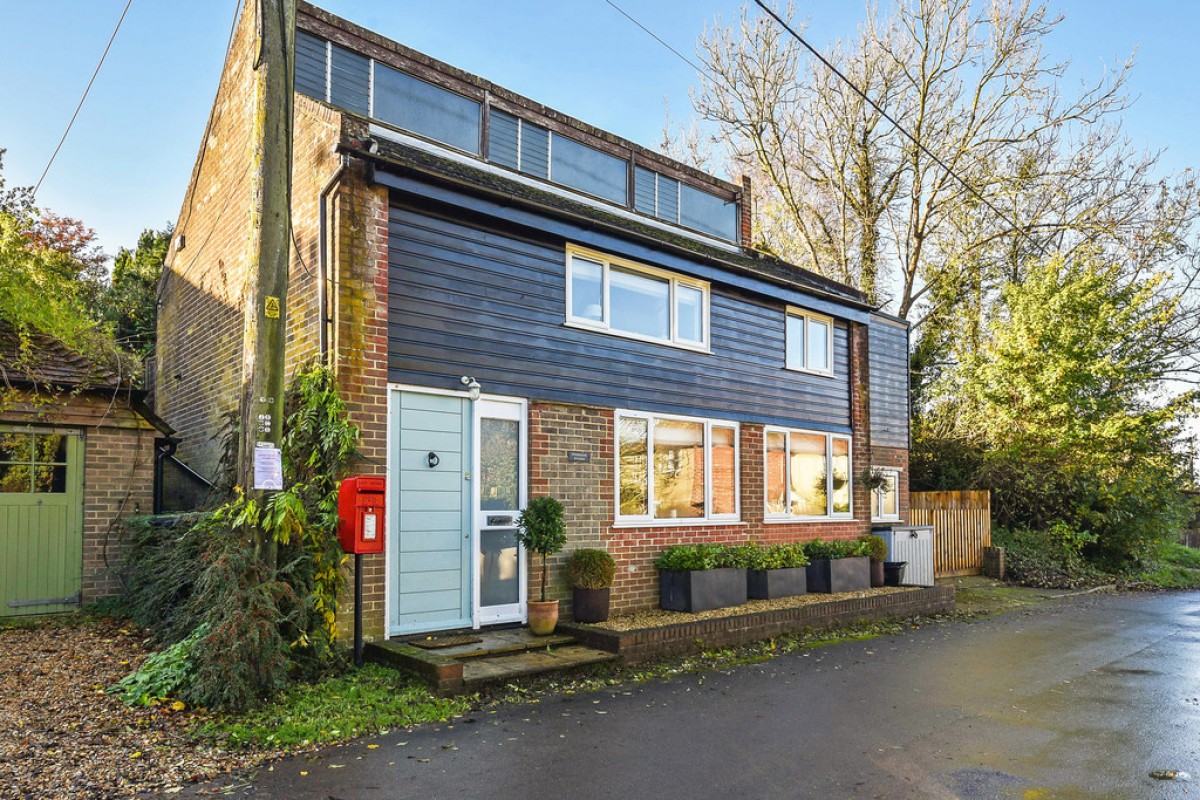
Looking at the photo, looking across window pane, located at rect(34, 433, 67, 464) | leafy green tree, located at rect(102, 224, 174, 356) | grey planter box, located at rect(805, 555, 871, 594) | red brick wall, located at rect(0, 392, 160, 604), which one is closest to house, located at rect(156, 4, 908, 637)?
grey planter box, located at rect(805, 555, 871, 594)

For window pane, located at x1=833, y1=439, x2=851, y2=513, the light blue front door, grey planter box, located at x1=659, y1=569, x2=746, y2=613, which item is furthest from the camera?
window pane, located at x1=833, y1=439, x2=851, y2=513

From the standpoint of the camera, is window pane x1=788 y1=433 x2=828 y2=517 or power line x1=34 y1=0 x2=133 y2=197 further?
window pane x1=788 y1=433 x2=828 y2=517

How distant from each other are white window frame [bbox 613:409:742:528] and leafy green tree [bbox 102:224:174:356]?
1238 cm

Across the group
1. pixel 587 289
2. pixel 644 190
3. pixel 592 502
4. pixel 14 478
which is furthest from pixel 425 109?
pixel 14 478

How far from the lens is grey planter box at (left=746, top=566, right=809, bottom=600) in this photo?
11.8 metres

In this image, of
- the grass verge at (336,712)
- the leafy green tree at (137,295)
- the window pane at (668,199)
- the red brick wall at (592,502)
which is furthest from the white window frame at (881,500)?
the leafy green tree at (137,295)

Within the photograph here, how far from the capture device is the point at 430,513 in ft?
28.9

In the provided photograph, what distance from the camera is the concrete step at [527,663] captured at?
7387 millimetres

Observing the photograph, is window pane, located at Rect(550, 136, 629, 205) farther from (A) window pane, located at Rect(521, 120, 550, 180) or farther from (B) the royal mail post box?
(B) the royal mail post box

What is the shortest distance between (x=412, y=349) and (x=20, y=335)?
438 centimetres

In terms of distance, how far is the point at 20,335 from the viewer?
9.28m

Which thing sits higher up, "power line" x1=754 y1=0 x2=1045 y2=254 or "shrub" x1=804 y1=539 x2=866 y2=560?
"power line" x1=754 y1=0 x2=1045 y2=254

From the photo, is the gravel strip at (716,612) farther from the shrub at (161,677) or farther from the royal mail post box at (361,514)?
the shrub at (161,677)

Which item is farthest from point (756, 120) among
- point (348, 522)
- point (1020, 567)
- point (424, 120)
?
point (348, 522)
